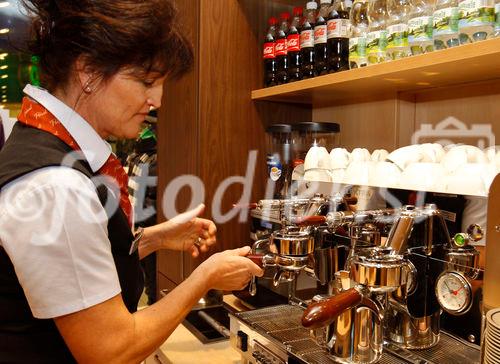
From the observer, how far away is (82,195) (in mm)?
711

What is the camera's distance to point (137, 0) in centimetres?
80

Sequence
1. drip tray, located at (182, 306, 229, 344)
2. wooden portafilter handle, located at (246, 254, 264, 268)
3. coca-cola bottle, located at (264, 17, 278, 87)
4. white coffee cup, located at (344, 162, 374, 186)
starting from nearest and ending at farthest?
wooden portafilter handle, located at (246, 254, 264, 268), white coffee cup, located at (344, 162, 374, 186), drip tray, located at (182, 306, 229, 344), coca-cola bottle, located at (264, 17, 278, 87)

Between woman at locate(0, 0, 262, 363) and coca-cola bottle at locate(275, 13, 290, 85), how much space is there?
0.69 m

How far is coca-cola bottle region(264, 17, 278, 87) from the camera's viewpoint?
1.61 m

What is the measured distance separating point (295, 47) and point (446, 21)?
0.61m

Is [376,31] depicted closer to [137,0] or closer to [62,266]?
[137,0]

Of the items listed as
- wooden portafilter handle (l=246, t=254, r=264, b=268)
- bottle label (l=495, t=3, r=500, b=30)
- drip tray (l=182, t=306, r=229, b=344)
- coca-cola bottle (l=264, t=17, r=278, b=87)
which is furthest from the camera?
coca-cola bottle (l=264, t=17, r=278, b=87)

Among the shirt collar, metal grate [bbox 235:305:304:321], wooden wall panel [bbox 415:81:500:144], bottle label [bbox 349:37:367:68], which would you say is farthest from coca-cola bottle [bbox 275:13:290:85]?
the shirt collar

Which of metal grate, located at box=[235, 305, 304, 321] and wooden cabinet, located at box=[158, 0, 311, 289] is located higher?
wooden cabinet, located at box=[158, 0, 311, 289]

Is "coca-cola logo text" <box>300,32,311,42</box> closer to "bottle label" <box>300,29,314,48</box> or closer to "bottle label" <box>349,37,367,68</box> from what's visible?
"bottle label" <box>300,29,314,48</box>

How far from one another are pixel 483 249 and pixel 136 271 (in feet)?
2.11

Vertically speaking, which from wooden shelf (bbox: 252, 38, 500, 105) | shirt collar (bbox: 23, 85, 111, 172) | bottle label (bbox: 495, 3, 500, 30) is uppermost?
bottle label (bbox: 495, 3, 500, 30)

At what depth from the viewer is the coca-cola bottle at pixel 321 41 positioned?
1.40 metres

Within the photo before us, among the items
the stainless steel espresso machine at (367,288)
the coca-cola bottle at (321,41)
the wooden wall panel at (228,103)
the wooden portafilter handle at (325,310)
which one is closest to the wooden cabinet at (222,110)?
the wooden wall panel at (228,103)
